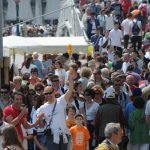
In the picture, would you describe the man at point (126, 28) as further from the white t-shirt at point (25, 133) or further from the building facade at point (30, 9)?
the building facade at point (30, 9)

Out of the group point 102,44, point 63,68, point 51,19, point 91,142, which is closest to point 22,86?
point 91,142

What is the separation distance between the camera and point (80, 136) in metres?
17.7

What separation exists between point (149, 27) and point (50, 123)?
1633 centimetres

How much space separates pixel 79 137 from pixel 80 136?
3 cm

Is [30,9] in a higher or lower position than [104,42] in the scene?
lower

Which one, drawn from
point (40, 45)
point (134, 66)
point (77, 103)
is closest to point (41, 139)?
point (77, 103)

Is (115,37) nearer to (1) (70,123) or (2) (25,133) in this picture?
(1) (70,123)

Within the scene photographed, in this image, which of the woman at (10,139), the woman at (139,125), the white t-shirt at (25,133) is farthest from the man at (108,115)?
the woman at (10,139)

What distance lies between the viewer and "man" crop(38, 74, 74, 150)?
1689 cm

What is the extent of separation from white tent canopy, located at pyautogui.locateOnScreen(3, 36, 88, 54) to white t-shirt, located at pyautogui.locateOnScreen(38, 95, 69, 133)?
43.0 feet

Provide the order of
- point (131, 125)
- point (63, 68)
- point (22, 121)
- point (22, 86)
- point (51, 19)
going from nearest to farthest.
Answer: point (22, 121), point (131, 125), point (22, 86), point (63, 68), point (51, 19)

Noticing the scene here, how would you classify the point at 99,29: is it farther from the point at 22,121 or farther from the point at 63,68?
the point at 22,121

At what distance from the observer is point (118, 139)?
1377cm

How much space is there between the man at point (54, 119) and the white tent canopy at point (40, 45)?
43.0ft
